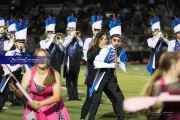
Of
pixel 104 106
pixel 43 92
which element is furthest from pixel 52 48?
pixel 43 92

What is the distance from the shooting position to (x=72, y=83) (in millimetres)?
15414

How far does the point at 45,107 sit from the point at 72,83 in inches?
302

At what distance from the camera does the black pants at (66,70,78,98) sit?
1493 centimetres

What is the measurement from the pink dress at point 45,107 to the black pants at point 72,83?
278 inches

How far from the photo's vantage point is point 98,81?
33.9ft

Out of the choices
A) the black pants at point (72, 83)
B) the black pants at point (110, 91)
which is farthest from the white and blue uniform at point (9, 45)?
the black pants at point (110, 91)

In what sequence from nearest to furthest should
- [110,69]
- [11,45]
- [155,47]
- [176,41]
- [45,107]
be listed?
[45,107] < [110,69] < [176,41] < [11,45] < [155,47]

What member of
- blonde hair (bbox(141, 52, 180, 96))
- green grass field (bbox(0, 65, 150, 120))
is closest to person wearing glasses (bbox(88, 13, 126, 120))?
green grass field (bbox(0, 65, 150, 120))

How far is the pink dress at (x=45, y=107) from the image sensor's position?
761 cm

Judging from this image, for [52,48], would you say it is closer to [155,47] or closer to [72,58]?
[72,58]

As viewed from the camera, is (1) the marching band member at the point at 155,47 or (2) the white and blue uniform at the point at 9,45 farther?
(1) the marching band member at the point at 155,47

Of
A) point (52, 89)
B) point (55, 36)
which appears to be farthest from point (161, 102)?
point (55, 36)

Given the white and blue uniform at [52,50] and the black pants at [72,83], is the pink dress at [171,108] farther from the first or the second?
the white and blue uniform at [52,50]

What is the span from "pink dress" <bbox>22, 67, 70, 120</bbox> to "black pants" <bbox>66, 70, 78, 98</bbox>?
23.2ft
